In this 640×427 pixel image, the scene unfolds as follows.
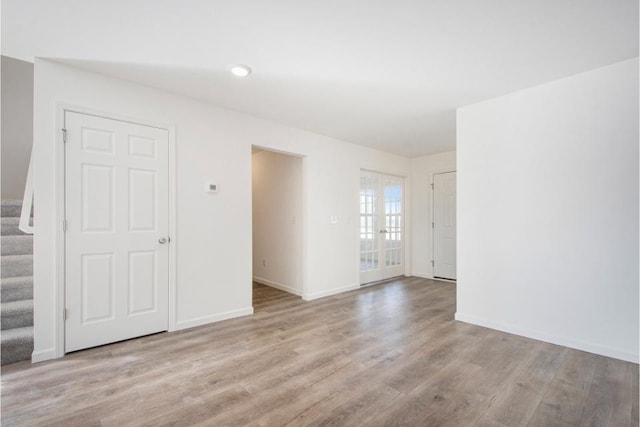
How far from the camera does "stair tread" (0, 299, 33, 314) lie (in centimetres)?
259

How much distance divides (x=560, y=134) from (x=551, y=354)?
201 cm

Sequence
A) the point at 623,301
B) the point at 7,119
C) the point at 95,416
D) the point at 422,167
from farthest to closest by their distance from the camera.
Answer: the point at 422,167
the point at 7,119
the point at 623,301
the point at 95,416

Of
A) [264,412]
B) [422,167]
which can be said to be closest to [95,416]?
[264,412]

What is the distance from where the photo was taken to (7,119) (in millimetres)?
3965

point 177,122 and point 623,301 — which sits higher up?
point 177,122

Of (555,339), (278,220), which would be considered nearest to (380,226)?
(278,220)

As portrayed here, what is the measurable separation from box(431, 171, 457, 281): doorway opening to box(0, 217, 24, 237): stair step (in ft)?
20.2

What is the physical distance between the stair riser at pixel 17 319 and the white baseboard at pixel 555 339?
4.31 meters

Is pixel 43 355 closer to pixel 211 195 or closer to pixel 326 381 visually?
pixel 211 195

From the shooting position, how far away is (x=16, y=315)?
2.61 m

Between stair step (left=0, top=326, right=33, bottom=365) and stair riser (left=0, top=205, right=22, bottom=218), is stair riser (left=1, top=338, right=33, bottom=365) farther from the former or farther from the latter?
stair riser (left=0, top=205, right=22, bottom=218)

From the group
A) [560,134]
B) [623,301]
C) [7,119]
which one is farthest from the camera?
[7,119]

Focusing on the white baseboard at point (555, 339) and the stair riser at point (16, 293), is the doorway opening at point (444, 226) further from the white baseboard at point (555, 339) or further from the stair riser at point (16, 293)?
the stair riser at point (16, 293)

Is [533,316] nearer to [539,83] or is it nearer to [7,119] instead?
[539,83]
